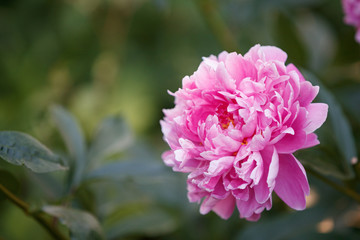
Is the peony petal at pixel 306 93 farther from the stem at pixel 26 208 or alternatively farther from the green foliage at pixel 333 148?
the stem at pixel 26 208

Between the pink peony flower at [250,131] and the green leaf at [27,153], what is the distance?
0.52 ft

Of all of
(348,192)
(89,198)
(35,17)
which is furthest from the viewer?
(35,17)

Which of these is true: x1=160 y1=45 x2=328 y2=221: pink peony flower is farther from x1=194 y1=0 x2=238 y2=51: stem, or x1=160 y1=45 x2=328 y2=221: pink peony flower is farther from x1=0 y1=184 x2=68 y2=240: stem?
x1=194 y1=0 x2=238 y2=51: stem

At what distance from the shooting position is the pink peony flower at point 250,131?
1.56ft

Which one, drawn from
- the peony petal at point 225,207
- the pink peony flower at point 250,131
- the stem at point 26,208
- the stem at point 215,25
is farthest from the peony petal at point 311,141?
the stem at point 215,25

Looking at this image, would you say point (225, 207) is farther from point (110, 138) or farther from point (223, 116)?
point (110, 138)

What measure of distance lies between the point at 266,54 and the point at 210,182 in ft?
0.56

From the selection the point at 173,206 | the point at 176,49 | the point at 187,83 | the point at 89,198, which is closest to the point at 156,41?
the point at 176,49

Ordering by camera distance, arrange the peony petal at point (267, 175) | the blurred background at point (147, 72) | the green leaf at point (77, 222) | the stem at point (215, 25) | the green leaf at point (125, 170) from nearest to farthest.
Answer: the peony petal at point (267, 175)
the green leaf at point (77, 222)
the green leaf at point (125, 170)
the blurred background at point (147, 72)
the stem at point (215, 25)

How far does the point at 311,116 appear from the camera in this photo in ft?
1.58

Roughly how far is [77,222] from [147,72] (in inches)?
42.0

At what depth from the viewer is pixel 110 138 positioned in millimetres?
805

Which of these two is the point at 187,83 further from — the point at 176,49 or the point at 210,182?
the point at 176,49

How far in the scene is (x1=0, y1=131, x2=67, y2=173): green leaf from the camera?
1.69 ft
